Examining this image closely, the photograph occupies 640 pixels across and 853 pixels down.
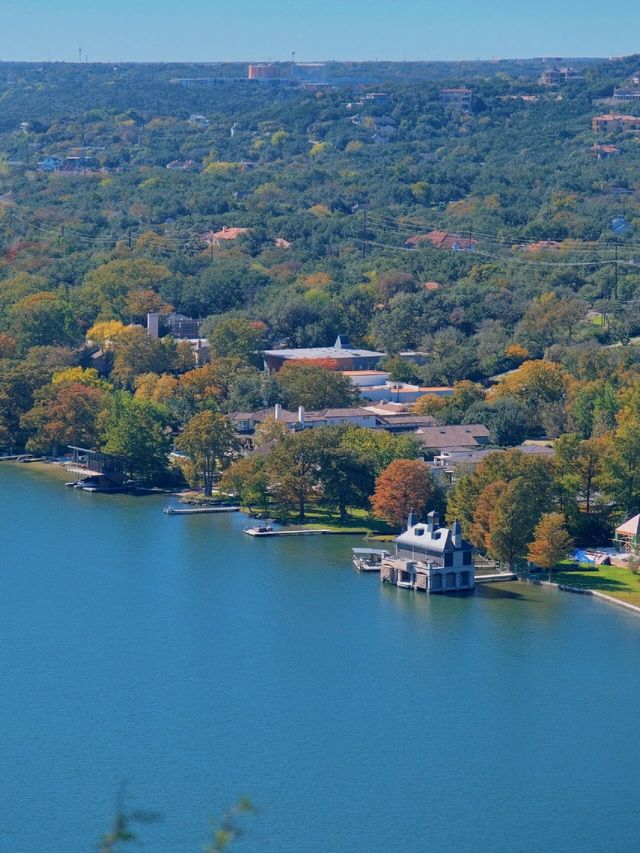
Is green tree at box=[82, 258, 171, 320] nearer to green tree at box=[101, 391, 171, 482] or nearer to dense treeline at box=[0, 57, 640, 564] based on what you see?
dense treeline at box=[0, 57, 640, 564]

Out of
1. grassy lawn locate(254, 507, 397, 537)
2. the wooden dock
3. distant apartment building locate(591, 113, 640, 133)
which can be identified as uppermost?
distant apartment building locate(591, 113, 640, 133)

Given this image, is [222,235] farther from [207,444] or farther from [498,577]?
[498,577]

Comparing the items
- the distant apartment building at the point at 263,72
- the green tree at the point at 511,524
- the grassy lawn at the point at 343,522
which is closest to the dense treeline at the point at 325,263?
the green tree at the point at 511,524

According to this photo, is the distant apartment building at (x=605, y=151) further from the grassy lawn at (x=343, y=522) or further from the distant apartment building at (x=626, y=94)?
the grassy lawn at (x=343, y=522)

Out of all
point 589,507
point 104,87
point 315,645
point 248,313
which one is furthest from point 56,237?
point 104,87

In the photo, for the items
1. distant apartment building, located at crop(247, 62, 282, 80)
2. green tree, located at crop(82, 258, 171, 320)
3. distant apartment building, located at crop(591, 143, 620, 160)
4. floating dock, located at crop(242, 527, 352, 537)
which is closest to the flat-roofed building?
green tree, located at crop(82, 258, 171, 320)

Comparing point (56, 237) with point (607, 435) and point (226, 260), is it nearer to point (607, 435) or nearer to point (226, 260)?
point (226, 260)
